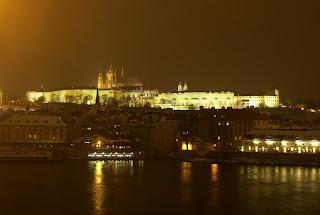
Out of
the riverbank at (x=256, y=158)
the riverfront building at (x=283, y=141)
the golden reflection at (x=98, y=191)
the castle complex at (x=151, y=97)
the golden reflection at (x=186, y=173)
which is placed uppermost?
the castle complex at (x=151, y=97)

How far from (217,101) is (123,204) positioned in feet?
116

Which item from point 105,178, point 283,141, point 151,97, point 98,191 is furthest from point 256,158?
point 151,97

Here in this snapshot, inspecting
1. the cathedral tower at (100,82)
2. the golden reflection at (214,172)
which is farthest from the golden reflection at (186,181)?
the cathedral tower at (100,82)

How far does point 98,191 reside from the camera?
1276 cm

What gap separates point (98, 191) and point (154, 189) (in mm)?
1029

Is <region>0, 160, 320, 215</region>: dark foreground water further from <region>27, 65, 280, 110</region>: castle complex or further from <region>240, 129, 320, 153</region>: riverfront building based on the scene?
<region>27, 65, 280, 110</region>: castle complex

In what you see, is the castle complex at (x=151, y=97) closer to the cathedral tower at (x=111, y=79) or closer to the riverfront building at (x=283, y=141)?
the cathedral tower at (x=111, y=79)

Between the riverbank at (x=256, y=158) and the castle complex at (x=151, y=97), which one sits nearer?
the riverbank at (x=256, y=158)

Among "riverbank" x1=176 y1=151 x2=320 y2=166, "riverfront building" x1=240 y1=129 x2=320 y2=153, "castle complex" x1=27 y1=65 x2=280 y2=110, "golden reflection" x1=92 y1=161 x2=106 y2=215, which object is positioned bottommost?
"golden reflection" x1=92 y1=161 x2=106 y2=215

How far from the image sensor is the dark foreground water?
11195mm

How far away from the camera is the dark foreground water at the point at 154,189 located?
441 inches

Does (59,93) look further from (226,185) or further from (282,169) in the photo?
(226,185)

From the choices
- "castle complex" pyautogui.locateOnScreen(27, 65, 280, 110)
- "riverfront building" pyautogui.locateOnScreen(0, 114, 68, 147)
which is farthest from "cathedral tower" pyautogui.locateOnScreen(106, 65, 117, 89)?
"riverfront building" pyautogui.locateOnScreen(0, 114, 68, 147)

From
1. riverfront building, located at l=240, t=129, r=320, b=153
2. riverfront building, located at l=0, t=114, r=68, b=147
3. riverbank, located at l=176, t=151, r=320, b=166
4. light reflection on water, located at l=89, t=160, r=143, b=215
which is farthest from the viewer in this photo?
riverfront building, located at l=0, t=114, r=68, b=147
